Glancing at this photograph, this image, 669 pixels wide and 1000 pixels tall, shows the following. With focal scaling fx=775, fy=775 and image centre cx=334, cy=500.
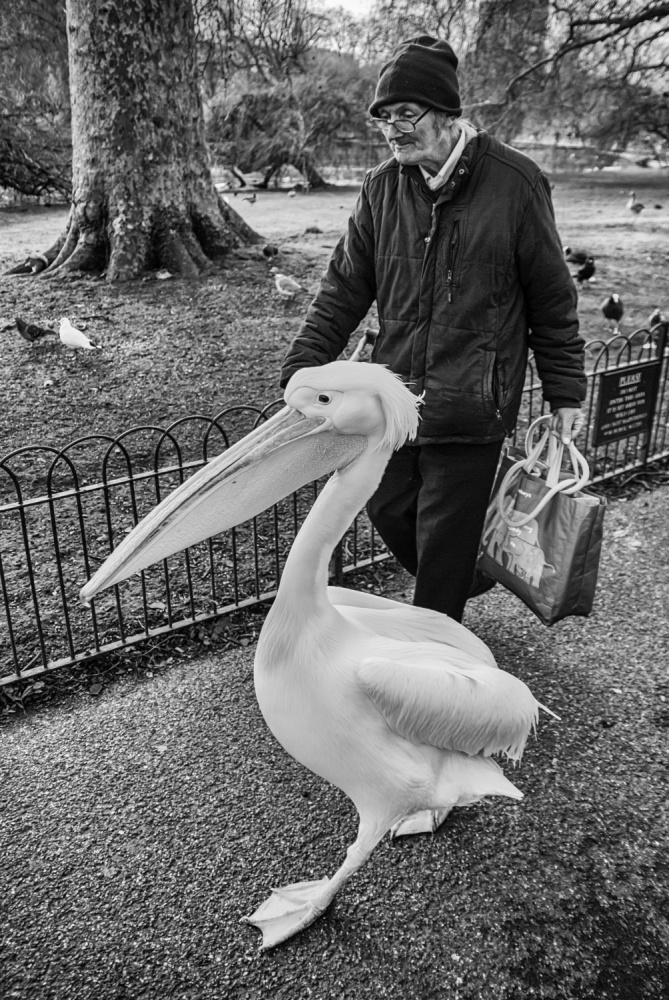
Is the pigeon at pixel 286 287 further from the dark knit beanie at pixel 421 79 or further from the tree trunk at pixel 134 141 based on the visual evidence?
the dark knit beanie at pixel 421 79

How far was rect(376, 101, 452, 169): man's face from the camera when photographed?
7.45 feet

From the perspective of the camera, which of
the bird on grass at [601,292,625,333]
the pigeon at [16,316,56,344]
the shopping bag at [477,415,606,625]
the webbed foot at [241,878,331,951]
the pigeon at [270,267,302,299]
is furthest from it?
the bird on grass at [601,292,625,333]

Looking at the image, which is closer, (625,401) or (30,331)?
(625,401)

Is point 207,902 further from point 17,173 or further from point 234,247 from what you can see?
point 17,173

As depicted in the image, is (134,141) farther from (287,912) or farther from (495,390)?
(287,912)

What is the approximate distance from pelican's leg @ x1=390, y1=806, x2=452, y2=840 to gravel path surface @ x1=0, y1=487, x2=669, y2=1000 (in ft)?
0.10

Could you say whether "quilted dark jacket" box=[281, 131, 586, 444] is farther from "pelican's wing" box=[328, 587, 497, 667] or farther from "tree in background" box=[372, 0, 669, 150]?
"tree in background" box=[372, 0, 669, 150]

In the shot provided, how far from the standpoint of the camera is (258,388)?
5.72 m

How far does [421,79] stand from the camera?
7.33 feet

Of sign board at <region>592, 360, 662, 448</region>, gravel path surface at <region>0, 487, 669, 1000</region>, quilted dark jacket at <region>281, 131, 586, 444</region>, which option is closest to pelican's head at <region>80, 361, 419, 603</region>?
quilted dark jacket at <region>281, 131, 586, 444</region>

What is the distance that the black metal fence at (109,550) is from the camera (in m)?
3.27

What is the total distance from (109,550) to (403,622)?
7.05 feet

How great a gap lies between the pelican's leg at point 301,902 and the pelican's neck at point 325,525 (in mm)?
669

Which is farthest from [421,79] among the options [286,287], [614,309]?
[614,309]
